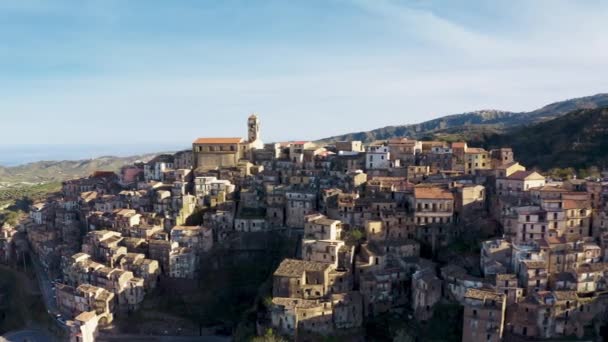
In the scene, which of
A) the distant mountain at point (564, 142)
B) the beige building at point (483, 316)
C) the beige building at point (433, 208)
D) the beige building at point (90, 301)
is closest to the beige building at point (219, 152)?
the beige building at point (90, 301)

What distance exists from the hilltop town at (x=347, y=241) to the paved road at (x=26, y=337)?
279 cm

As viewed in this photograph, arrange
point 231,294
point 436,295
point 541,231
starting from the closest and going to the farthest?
point 436,295, point 541,231, point 231,294

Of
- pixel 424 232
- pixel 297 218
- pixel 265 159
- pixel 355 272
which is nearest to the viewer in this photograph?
pixel 355 272

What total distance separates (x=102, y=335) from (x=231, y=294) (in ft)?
40.6

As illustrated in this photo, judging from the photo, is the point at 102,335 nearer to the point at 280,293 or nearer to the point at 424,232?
the point at 280,293

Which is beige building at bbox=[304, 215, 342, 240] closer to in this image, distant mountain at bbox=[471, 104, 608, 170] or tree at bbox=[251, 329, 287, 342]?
tree at bbox=[251, 329, 287, 342]

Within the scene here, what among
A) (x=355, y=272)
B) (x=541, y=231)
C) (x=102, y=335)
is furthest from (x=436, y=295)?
(x=102, y=335)

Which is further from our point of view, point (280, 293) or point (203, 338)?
point (203, 338)

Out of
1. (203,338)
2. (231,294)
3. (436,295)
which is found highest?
(436,295)

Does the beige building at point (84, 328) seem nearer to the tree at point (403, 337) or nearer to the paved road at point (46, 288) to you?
the paved road at point (46, 288)

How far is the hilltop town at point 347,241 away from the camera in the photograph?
3516 centimetres

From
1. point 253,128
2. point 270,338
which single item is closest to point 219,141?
point 253,128

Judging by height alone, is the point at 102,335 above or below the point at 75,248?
below

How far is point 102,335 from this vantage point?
45875mm
